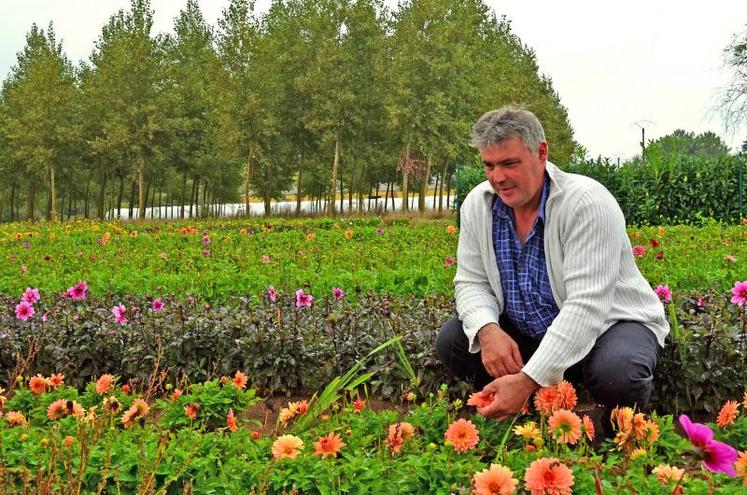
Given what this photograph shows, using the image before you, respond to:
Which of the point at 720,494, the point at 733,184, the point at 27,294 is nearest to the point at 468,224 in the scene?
the point at 720,494

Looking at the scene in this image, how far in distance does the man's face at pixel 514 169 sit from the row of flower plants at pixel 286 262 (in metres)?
2.50

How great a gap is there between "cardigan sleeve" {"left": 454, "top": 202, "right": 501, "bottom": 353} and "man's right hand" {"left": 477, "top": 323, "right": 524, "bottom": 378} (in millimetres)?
62

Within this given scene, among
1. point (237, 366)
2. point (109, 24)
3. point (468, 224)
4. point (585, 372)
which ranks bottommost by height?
point (237, 366)

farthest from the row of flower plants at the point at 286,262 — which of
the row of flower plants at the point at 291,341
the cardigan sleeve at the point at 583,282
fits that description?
the cardigan sleeve at the point at 583,282

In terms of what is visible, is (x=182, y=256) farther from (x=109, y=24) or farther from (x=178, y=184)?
(x=178, y=184)

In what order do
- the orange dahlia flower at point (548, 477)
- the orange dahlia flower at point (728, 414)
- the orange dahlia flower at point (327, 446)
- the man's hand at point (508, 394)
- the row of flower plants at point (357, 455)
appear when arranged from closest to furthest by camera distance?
1. the orange dahlia flower at point (548, 477)
2. the row of flower plants at point (357, 455)
3. the orange dahlia flower at point (327, 446)
4. the orange dahlia flower at point (728, 414)
5. the man's hand at point (508, 394)

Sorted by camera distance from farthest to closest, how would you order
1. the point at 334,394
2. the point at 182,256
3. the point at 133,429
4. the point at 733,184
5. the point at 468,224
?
1. the point at 733,184
2. the point at 182,256
3. the point at 468,224
4. the point at 334,394
5. the point at 133,429

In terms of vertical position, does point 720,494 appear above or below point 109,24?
below

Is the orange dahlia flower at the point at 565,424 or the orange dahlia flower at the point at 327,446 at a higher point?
the orange dahlia flower at the point at 565,424

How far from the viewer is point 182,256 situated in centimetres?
841

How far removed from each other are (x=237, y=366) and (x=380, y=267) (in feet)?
10.1

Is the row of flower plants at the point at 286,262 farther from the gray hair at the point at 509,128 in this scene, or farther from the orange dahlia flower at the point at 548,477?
the orange dahlia flower at the point at 548,477

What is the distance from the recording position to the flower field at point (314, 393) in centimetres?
Answer: 201

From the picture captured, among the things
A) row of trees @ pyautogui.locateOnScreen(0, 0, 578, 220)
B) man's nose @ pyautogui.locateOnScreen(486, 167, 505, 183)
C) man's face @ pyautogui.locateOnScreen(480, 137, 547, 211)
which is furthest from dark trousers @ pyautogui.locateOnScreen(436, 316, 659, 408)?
row of trees @ pyautogui.locateOnScreen(0, 0, 578, 220)
